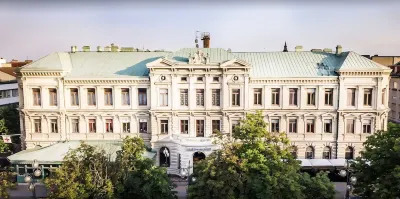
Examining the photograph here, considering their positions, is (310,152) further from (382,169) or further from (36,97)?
(36,97)

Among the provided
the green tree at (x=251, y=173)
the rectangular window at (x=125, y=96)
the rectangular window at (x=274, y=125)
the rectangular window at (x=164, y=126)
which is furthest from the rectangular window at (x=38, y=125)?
the rectangular window at (x=274, y=125)

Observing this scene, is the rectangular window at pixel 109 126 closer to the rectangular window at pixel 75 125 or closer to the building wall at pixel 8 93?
the rectangular window at pixel 75 125

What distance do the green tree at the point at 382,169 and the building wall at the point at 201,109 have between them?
586 inches

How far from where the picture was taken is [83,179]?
24609mm

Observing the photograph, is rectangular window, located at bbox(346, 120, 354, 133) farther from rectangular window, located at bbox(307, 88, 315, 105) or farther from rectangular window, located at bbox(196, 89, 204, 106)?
rectangular window, located at bbox(196, 89, 204, 106)

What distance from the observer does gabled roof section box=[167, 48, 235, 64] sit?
4022 cm

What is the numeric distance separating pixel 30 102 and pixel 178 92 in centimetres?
1715

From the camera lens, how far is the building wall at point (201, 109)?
39219 mm

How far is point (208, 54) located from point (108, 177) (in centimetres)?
2111

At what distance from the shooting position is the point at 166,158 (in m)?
40.8

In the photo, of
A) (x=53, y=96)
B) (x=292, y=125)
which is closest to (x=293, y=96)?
(x=292, y=125)

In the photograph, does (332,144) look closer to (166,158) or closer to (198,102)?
(198,102)

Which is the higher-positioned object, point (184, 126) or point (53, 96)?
point (53, 96)

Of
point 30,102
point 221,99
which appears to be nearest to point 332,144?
point 221,99
